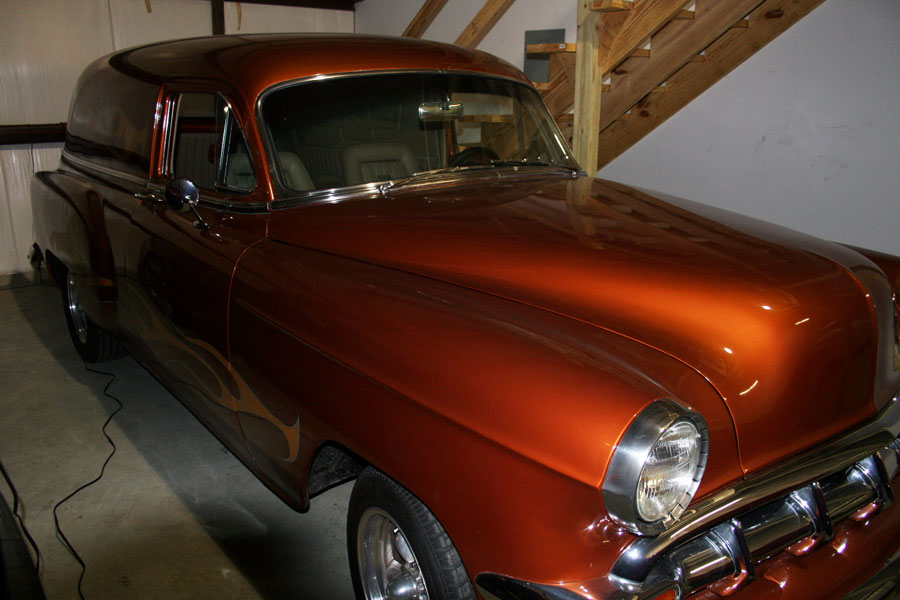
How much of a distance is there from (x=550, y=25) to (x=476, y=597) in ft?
18.2

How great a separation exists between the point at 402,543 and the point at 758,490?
2.96ft

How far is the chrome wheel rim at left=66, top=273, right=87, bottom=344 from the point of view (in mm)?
3854

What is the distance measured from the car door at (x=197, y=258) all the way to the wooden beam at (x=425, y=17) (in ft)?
14.3

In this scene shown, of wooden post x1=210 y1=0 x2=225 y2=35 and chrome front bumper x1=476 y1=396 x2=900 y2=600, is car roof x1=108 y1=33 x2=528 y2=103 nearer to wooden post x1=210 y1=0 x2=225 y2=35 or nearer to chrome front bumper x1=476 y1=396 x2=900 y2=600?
chrome front bumper x1=476 y1=396 x2=900 y2=600

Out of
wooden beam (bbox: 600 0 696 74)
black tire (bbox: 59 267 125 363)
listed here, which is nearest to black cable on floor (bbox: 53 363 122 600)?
black tire (bbox: 59 267 125 363)

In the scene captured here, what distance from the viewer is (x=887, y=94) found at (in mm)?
4395

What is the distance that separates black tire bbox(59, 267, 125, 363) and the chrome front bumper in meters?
3.03

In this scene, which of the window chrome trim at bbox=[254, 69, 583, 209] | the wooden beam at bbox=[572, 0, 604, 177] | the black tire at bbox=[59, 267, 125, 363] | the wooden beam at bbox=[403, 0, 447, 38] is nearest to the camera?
the window chrome trim at bbox=[254, 69, 583, 209]

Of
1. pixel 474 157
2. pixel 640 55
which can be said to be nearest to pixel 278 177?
pixel 474 157

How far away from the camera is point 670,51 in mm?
4723

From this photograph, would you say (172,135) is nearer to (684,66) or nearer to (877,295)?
(877,295)

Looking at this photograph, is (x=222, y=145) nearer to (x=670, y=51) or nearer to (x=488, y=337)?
(x=488, y=337)

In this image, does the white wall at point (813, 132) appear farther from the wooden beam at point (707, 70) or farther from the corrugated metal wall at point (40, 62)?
the corrugated metal wall at point (40, 62)

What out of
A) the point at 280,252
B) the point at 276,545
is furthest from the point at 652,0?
the point at 276,545
